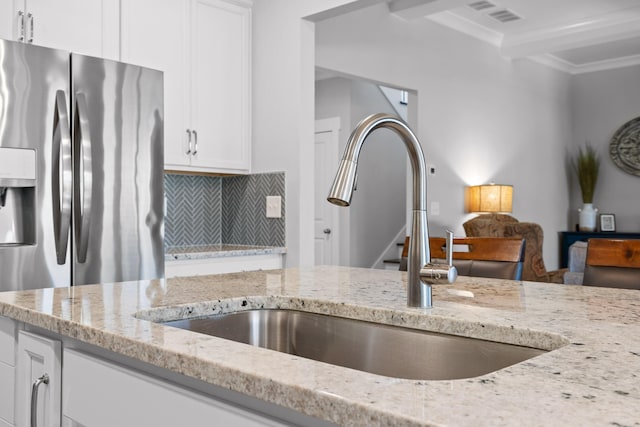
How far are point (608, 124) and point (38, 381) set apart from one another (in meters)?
7.67

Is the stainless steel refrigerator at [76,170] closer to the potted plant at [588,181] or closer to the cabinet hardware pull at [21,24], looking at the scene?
the cabinet hardware pull at [21,24]

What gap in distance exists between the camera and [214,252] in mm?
3139

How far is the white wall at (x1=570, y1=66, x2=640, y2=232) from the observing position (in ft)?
23.7

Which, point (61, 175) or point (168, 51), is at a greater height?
point (168, 51)

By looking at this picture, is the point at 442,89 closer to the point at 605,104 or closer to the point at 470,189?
the point at 470,189

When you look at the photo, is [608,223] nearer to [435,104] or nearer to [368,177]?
[368,177]

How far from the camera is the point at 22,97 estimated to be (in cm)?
239

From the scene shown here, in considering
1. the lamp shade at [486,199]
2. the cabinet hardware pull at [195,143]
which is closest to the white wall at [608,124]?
the lamp shade at [486,199]

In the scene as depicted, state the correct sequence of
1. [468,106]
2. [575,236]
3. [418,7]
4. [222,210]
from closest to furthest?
1. [222,210]
2. [418,7]
3. [468,106]
4. [575,236]

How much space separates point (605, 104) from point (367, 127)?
735 cm

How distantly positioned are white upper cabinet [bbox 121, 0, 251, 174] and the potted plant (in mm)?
5184

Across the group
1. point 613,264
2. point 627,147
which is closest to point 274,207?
point 613,264

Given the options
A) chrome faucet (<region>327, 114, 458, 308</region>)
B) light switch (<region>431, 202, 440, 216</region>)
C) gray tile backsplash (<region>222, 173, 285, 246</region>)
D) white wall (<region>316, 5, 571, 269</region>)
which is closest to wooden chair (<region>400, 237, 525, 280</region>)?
chrome faucet (<region>327, 114, 458, 308</region>)

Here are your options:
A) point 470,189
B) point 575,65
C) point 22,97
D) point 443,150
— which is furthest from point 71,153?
point 575,65
